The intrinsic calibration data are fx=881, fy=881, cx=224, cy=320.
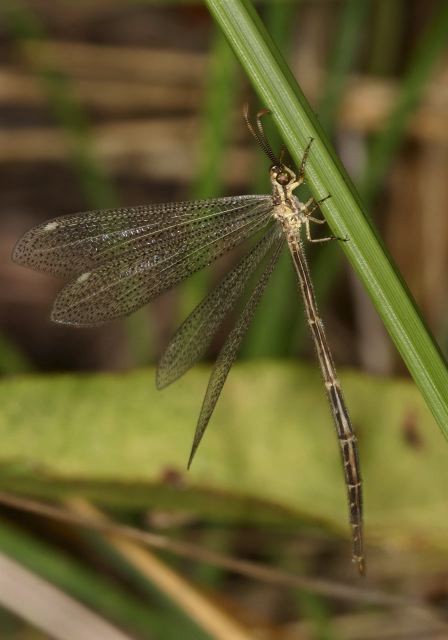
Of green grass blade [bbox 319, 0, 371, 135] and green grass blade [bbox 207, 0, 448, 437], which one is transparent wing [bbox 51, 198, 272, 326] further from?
green grass blade [bbox 319, 0, 371, 135]

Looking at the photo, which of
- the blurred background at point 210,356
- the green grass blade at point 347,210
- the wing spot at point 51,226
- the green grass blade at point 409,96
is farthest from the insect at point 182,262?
the green grass blade at point 409,96

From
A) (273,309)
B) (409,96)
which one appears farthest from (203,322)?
(409,96)

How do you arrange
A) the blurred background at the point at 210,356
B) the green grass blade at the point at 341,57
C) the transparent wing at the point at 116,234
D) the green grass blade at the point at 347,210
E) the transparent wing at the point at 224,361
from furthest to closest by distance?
the green grass blade at the point at 341,57 → the blurred background at the point at 210,356 → the transparent wing at the point at 116,234 → the transparent wing at the point at 224,361 → the green grass blade at the point at 347,210

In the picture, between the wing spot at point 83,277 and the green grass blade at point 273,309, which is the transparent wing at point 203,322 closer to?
the wing spot at point 83,277

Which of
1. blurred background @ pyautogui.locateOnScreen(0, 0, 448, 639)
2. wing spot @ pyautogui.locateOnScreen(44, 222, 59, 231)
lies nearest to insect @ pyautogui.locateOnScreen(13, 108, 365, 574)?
wing spot @ pyautogui.locateOnScreen(44, 222, 59, 231)

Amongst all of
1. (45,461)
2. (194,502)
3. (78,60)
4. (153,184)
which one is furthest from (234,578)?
(78,60)

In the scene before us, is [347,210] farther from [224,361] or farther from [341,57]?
[341,57]
